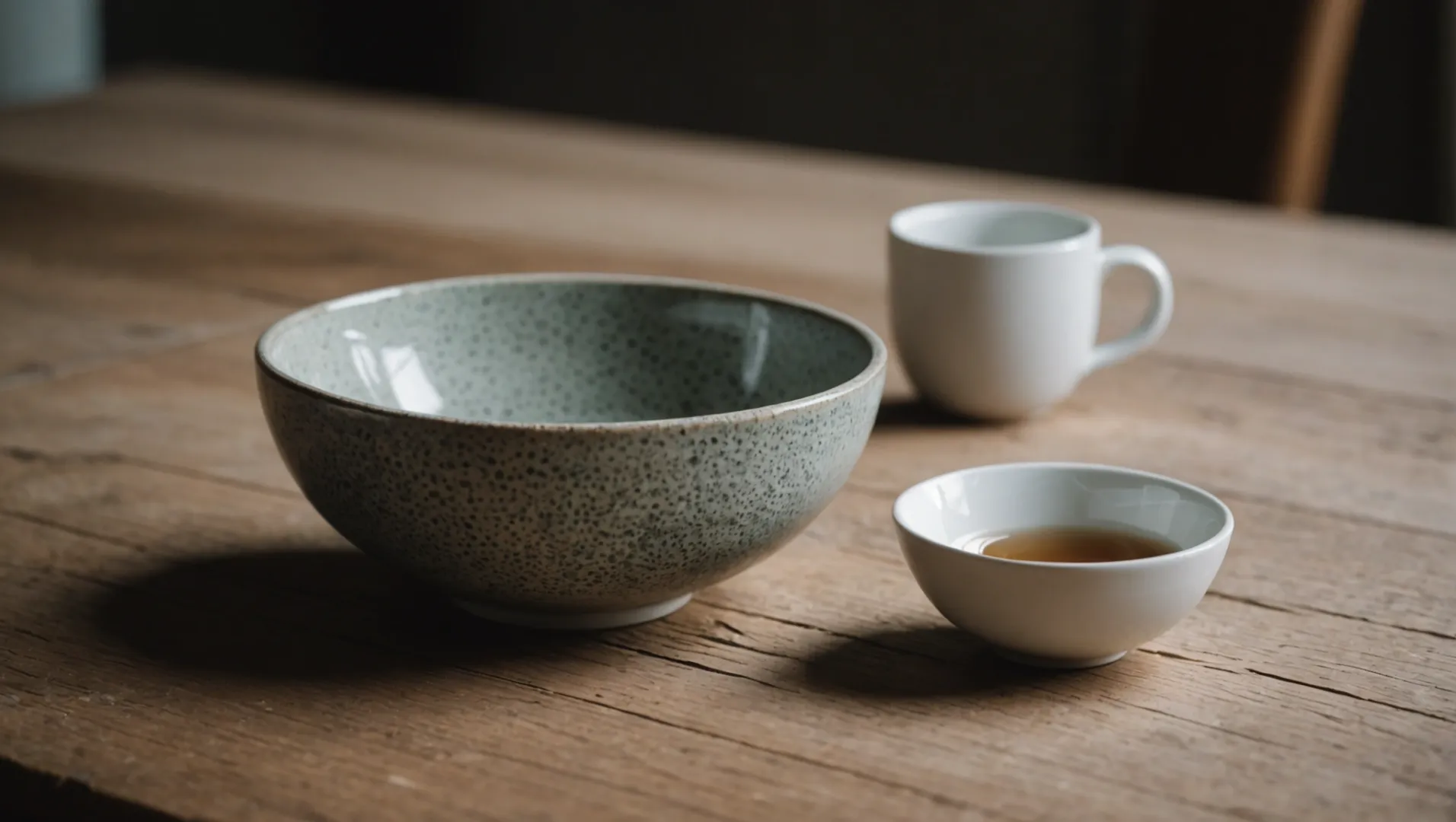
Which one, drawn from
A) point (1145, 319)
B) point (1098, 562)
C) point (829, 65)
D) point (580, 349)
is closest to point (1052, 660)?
point (1098, 562)

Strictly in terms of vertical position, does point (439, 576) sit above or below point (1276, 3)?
below

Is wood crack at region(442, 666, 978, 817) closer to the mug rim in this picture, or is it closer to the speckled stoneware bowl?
the speckled stoneware bowl

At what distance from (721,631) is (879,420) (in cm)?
32

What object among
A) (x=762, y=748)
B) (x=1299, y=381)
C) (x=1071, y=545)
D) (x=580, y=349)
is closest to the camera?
(x=762, y=748)

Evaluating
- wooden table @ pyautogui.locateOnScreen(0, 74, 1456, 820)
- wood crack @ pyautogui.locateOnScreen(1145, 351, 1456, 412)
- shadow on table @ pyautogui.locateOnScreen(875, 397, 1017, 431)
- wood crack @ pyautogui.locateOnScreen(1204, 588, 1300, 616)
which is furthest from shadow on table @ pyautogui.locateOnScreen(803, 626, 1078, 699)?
wood crack @ pyautogui.locateOnScreen(1145, 351, 1456, 412)

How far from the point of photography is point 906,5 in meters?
2.79

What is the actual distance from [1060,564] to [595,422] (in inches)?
9.2

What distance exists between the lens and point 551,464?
0.53m

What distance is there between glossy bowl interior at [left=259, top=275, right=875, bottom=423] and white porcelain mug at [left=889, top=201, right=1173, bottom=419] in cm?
19

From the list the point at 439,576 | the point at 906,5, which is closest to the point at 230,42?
the point at 906,5

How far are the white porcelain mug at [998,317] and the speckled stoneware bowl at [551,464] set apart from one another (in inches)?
7.3

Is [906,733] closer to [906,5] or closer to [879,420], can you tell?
[879,420]

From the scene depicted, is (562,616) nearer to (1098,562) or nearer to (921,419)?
(1098,562)

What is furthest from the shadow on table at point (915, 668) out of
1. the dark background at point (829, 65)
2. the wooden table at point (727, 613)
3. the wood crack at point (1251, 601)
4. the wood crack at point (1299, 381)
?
the dark background at point (829, 65)
